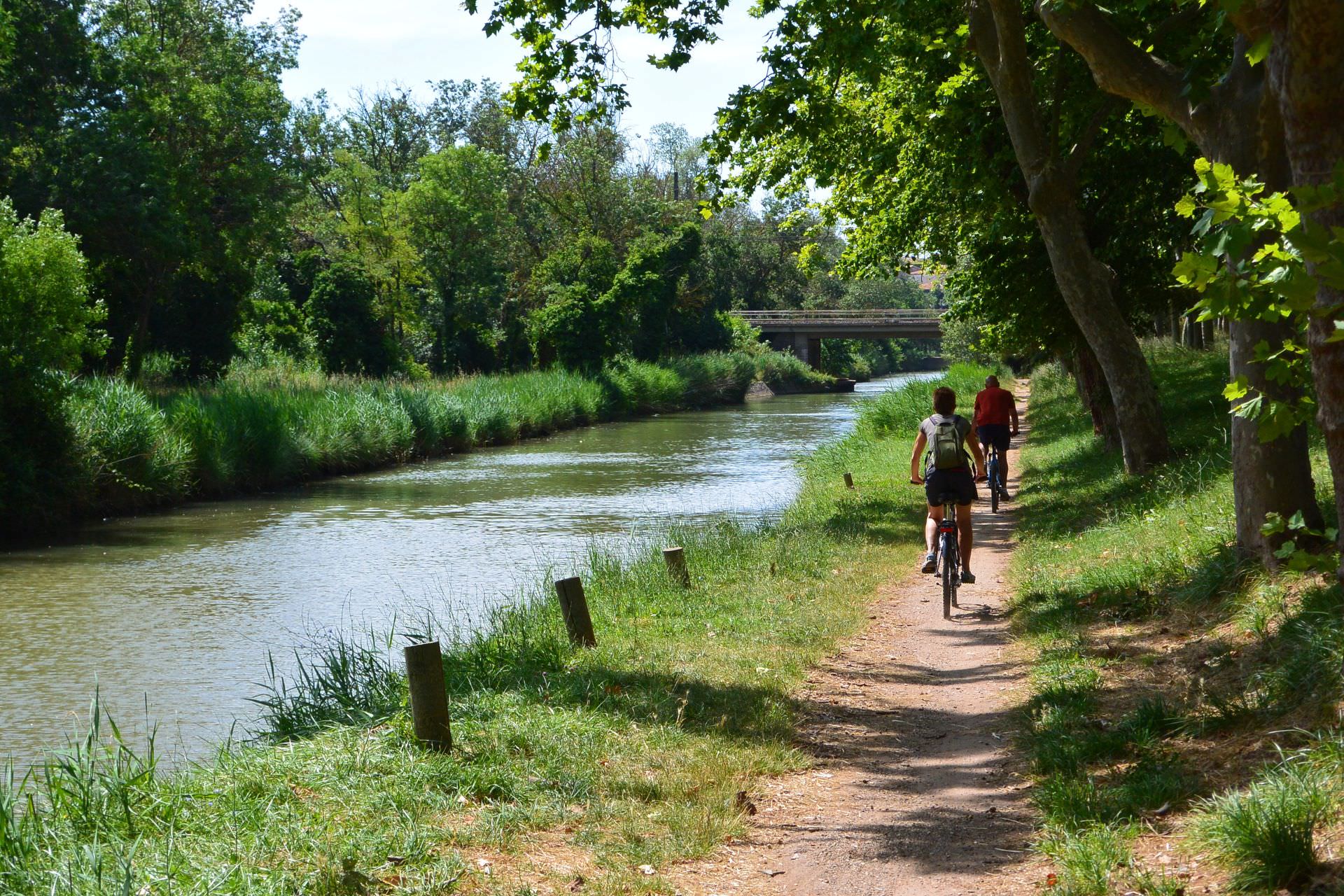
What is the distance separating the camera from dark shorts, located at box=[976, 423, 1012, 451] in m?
17.7

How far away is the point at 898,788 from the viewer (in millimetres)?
6566

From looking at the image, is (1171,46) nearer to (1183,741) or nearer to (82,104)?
(1183,741)

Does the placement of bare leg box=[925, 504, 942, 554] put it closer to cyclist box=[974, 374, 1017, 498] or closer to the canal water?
the canal water

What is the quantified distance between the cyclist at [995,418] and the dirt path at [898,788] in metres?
7.50

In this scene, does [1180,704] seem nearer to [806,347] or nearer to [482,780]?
[482,780]

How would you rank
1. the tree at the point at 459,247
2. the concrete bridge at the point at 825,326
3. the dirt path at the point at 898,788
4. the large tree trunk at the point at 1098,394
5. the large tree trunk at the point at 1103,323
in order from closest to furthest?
the dirt path at the point at 898,788, the large tree trunk at the point at 1103,323, the large tree trunk at the point at 1098,394, the tree at the point at 459,247, the concrete bridge at the point at 825,326

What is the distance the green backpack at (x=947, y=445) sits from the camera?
10.9 m

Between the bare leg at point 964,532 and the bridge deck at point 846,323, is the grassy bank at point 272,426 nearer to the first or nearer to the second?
the bare leg at point 964,532

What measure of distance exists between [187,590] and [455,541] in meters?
4.50

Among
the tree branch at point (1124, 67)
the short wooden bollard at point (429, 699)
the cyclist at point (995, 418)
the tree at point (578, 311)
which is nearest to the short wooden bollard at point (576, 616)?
the short wooden bollard at point (429, 699)

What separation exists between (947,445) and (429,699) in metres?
5.92

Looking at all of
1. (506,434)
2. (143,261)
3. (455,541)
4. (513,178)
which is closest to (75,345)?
(455,541)

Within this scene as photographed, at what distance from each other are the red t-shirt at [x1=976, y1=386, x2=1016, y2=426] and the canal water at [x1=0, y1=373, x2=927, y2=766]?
4.76 m

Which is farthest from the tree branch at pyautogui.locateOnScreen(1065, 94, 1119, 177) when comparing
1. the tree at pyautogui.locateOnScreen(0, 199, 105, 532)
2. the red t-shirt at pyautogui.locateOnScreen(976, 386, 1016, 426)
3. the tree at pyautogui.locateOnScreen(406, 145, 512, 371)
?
the tree at pyautogui.locateOnScreen(406, 145, 512, 371)
